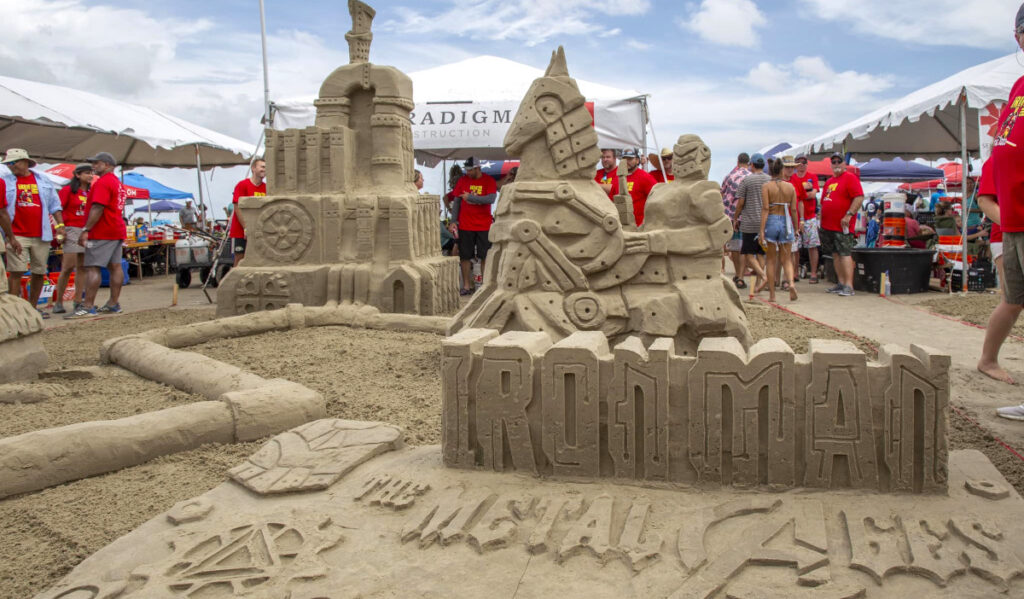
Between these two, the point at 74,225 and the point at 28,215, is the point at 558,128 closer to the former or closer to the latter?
the point at 28,215

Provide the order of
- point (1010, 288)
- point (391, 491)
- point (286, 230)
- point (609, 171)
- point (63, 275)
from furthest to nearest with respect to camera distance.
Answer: point (63, 275), point (609, 171), point (286, 230), point (1010, 288), point (391, 491)

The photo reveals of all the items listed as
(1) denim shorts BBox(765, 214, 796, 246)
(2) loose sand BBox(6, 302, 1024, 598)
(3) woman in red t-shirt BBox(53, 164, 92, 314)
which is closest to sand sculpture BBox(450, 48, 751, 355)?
(2) loose sand BBox(6, 302, 1024, 598)

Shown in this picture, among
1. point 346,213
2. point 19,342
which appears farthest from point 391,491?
point 346,213

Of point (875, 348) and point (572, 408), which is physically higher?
point (572, 408)

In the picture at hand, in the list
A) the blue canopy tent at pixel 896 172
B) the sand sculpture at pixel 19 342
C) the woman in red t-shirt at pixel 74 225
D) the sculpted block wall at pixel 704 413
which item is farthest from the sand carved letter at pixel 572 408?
the blue canopy tent at pixel 896 172

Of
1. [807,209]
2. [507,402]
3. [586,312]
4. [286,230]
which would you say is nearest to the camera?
[507,402]

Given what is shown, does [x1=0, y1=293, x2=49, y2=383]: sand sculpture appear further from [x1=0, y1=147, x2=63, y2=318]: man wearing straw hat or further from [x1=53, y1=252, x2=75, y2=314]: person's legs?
[x1=53, y1=252, x2=75, y2=314]: person's legs

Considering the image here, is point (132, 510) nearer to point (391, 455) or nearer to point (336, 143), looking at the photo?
point (391, 455)

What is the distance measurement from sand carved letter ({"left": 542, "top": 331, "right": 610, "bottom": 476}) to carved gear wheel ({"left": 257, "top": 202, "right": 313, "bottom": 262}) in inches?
212

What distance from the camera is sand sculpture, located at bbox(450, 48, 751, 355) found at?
4.52 meters

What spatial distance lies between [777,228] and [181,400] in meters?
6.34

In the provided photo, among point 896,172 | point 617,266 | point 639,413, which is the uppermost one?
point 896,172

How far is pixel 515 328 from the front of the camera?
4.58 m

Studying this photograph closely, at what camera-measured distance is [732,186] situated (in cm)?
892
